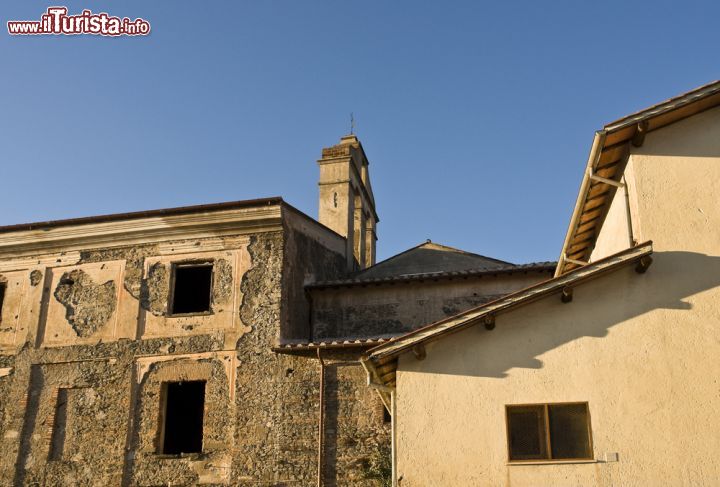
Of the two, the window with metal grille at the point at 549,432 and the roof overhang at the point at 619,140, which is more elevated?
the roof overhang at the point at 619,140

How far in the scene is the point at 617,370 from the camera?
10000 millimetres

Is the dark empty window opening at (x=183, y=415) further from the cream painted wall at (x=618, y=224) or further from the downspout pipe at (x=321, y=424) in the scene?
the cream painted wall at (x=618, y=224)

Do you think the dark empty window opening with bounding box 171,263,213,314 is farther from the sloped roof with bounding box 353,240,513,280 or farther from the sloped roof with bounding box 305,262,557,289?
the sloped roof with bounding box 353,240,513,280

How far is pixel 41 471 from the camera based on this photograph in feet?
54.9

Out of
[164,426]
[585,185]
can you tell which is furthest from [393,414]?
[164,426]

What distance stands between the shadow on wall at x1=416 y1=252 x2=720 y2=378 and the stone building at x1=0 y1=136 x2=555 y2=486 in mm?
4965

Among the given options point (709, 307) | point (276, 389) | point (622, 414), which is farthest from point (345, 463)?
point (709, 307)

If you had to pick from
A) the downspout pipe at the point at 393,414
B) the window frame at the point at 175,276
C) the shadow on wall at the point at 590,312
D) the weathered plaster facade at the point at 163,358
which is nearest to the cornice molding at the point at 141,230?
the weathered plaster facade at the point at 163,358

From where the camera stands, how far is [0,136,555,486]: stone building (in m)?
15.6

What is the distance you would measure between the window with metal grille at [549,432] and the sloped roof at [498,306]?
4.23 feet

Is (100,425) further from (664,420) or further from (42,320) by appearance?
(664,420)

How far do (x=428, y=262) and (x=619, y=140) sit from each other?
9.55 metres

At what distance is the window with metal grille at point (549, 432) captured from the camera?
9.92 m

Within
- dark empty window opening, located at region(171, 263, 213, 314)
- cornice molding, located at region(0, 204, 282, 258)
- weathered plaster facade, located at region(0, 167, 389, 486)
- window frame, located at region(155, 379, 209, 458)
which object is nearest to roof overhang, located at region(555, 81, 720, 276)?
weathered plaster facade, located at region(0, 167, 389, 486)
